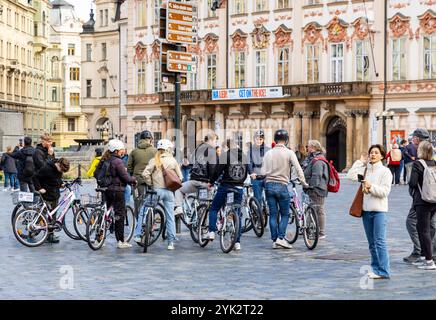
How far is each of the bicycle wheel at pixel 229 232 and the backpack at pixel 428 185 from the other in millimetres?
3665

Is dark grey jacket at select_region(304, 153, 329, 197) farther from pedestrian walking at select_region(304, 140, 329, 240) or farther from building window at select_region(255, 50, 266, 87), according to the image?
building window at select_region(255, 50, 266, 87)

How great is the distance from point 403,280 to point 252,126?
153ft

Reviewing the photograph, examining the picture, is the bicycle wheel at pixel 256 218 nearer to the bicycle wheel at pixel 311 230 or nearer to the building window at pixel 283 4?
the bicycle wheel at pixel 311 230

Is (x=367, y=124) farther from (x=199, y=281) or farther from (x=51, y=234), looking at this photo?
(x=199, y=281)

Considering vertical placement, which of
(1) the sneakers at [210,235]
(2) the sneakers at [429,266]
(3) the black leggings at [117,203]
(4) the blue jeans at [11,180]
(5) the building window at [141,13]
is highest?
(5) the building window at [141,13]

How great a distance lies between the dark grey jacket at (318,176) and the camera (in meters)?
19.2

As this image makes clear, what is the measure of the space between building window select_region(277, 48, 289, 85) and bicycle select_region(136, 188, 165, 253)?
40617 mm

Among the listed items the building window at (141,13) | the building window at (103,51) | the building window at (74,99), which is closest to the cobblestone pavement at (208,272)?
the building window at (141,13)

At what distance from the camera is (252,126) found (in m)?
60.5

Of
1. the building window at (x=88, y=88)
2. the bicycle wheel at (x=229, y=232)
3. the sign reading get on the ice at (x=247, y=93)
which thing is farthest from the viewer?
the building window at (x=88, y=88)

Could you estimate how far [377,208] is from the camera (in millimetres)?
13969

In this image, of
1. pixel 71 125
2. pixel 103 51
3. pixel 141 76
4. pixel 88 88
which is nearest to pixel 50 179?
pixel 141 76

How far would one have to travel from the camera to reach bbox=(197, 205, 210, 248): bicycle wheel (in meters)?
18.5
